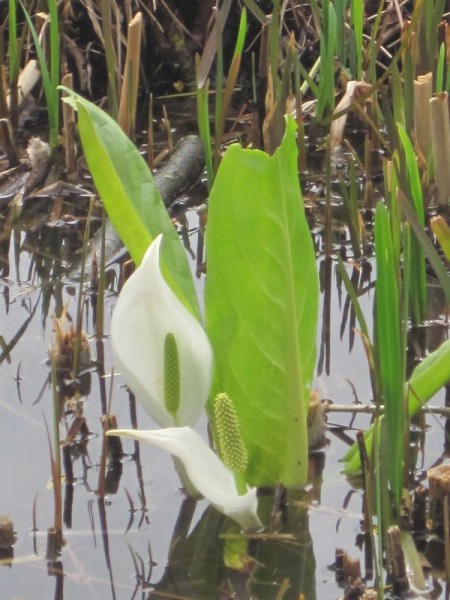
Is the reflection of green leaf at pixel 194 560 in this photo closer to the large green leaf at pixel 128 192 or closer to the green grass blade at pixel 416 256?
the large green leaf at pixel 128 192

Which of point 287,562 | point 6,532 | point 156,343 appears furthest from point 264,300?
point 6,532

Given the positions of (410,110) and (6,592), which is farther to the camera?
(410,110)

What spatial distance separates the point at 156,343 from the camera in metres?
1.38

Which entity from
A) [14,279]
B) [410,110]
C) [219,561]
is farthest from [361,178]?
[219,561]

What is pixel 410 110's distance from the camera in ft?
7.89

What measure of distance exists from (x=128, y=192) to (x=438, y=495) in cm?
59

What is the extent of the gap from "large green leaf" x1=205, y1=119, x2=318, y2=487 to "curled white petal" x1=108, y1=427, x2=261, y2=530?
10cm

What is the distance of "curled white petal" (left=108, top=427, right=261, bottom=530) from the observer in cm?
129

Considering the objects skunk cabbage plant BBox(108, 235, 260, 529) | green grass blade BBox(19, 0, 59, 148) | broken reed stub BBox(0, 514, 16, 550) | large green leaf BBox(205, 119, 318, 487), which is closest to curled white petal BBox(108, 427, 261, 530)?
skunk cabbage plant BBox(108, 235, 260, 529)

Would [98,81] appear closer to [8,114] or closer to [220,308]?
[8,114]

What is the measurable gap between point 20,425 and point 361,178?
145 cm

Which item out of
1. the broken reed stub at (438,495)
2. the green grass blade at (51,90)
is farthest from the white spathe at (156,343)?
the green grass blade at (51,90)

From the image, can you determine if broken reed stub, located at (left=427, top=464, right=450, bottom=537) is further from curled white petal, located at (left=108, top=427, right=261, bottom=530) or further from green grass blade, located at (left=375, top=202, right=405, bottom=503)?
curled white petal, located at (left=108, top=427, right=261, bottom=530)

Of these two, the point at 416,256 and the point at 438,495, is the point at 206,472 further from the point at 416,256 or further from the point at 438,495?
the point at 416,256
